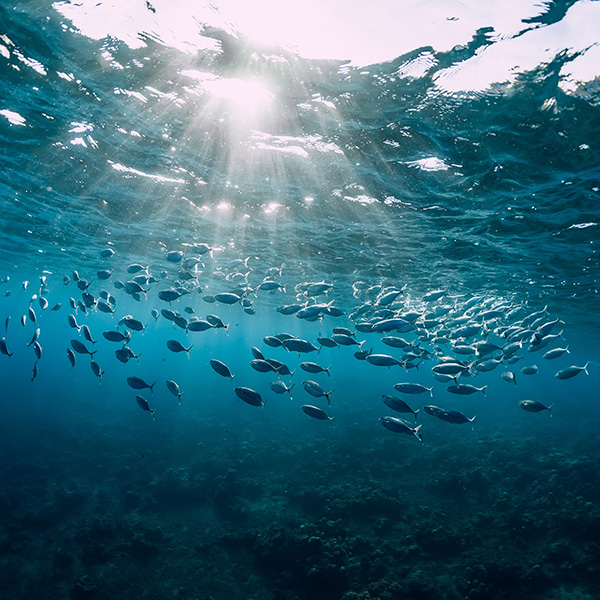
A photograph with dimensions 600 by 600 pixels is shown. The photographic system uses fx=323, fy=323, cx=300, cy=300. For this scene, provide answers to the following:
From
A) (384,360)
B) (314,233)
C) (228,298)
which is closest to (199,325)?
(228,298)

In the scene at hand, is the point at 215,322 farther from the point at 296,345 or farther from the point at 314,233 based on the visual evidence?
the point at 314,233

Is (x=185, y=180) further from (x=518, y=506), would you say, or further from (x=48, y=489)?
(x=518, y=506)

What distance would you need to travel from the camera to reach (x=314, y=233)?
1742 cm

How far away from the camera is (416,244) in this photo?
657 inches

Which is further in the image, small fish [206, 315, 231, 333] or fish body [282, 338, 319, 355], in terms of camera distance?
small fish [206, 315, 231, 333]

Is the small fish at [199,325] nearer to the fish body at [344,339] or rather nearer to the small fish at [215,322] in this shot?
the small fish at [215,322]

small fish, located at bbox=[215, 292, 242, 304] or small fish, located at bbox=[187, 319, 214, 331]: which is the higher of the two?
small fish, located at bbox=[215, 292, 242, 304]

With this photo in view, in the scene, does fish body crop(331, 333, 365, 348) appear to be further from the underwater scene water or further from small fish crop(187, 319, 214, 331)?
small fish crop(187, 319, 214, 331)

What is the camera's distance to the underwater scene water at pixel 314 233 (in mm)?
7582

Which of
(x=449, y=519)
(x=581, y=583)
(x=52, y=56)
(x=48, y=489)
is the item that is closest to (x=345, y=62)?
(x=52, y=56)

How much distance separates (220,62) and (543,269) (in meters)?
18.3

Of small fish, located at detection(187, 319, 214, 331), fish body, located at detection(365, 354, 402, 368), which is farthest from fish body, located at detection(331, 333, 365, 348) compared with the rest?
small fish, located at detection(187, 319, 214, 331)

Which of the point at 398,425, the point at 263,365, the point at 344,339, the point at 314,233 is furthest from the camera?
the point at 314,233

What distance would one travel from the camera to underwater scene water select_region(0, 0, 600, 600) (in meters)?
7.58
